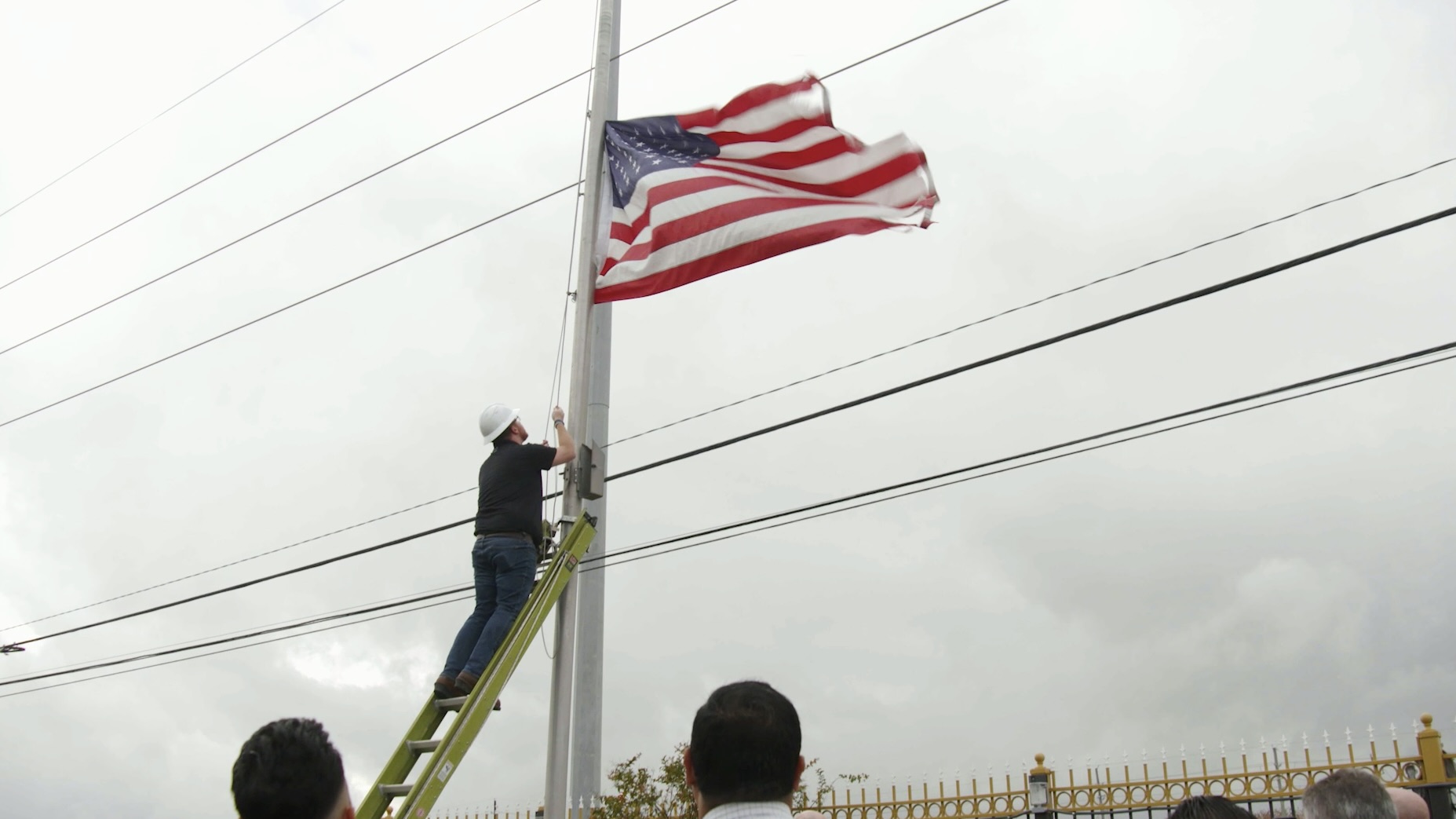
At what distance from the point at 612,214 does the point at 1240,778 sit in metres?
6.54

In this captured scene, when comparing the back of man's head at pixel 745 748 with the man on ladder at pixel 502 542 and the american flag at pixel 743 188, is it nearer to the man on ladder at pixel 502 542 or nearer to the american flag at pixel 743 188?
the man on ladder at pixel 502 542

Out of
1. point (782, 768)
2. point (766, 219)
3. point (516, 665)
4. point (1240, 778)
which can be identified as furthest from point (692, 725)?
point (1240, 778)

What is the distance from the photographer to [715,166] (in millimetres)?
8273

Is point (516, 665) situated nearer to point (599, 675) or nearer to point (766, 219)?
point (599, 675)

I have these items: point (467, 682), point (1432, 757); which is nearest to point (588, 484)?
point (467, 682)

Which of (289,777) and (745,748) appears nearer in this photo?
(289,777)

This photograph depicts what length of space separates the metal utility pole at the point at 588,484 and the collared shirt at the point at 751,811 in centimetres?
414

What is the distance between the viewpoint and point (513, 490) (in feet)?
23.0

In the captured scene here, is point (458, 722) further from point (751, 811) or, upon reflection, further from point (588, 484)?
point (751, 811)

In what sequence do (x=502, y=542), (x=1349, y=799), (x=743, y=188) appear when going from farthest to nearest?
1. (x=743, y=188)
2. (x=502, y=542)
3. (x=1349, y=799)

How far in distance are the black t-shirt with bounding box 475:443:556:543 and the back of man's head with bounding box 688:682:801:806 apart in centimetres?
419

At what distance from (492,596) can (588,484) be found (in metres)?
1.01

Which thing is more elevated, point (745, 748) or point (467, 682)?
point (467, 682)

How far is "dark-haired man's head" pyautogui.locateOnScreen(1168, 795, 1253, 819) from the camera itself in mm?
2750
